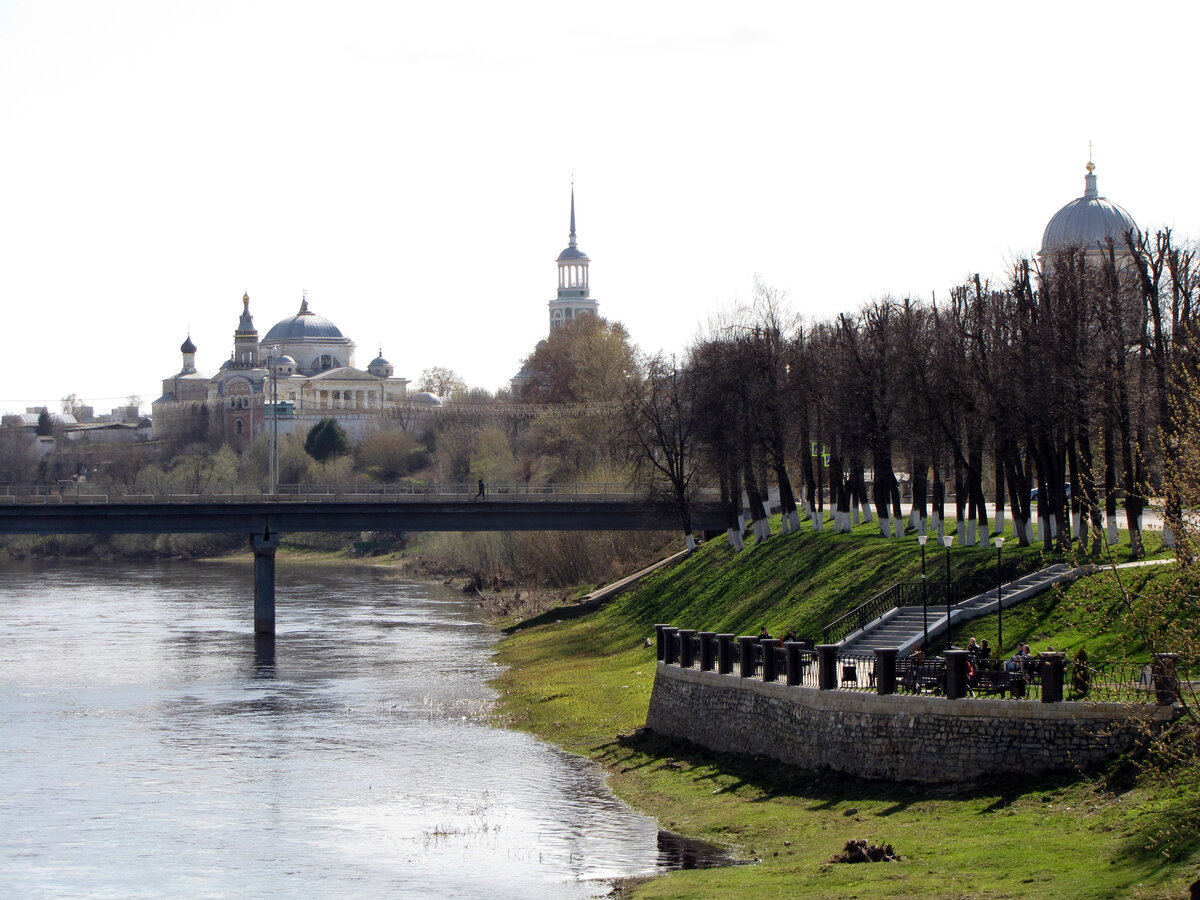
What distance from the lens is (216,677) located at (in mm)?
53062

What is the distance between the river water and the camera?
26141 mm

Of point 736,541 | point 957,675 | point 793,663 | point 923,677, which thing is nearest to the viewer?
point 957,675

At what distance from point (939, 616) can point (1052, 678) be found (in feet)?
38.5

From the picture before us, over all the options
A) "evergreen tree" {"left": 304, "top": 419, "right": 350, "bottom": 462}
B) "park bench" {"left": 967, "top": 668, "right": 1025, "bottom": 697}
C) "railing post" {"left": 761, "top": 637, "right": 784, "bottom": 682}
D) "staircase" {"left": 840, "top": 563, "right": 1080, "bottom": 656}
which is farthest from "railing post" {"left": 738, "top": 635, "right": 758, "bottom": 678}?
"evergreen tree" {"left": 304, "top": 419, "right": 350, "bottom": 462}

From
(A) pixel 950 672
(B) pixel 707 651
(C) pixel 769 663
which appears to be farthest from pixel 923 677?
(B) pixel 707 651

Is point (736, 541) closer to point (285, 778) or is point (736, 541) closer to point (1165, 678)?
point (285, 778)

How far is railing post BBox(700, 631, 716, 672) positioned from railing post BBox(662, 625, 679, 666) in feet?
5.66

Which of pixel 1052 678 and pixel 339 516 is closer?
pixel 1052 678

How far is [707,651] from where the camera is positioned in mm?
34938

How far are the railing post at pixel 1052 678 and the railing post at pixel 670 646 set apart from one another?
12.0m

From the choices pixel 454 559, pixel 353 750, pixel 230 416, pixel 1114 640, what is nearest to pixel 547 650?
pixel 353 750

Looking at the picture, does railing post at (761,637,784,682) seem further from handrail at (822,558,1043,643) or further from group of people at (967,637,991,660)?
handrail at (822,558,1043,643)

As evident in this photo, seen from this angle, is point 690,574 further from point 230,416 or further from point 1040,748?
point 230,416

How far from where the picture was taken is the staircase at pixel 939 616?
36656 millimetres
